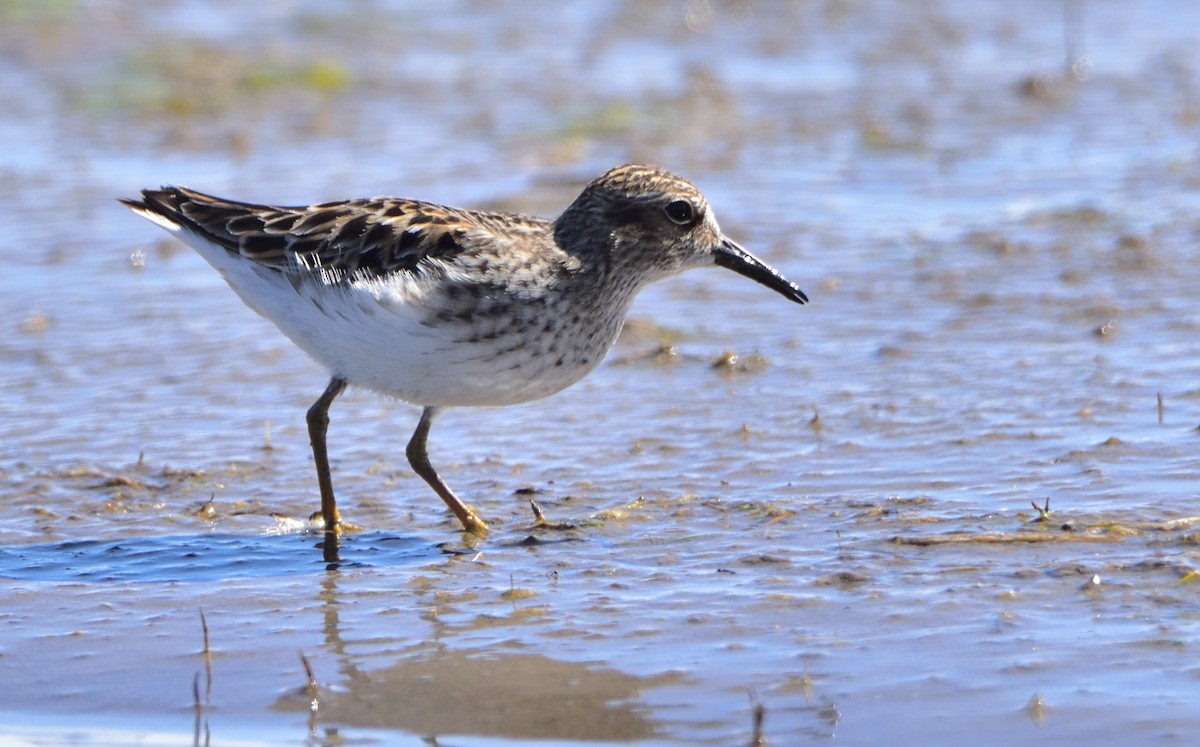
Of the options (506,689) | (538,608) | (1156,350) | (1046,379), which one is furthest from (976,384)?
(506,689)

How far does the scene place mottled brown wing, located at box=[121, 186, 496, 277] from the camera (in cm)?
735

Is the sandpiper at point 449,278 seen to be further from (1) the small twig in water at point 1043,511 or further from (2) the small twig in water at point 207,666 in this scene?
(1) the small twig in water at point 1043,511

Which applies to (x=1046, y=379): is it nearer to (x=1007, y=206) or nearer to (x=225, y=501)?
(x=1007, y=206)

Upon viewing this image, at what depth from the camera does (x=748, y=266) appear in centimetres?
809

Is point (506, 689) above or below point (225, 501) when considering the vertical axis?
below

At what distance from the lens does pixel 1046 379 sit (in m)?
8.92

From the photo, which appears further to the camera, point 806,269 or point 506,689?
point 806,269

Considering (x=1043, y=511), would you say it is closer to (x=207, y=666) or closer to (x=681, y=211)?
(x=681, y=211)

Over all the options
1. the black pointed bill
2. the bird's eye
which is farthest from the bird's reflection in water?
the black pointed bill

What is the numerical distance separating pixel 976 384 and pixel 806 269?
7.74 ft

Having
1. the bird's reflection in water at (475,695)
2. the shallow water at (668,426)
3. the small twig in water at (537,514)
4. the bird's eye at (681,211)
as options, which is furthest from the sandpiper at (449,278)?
the bird's reflection in water at (475,695)

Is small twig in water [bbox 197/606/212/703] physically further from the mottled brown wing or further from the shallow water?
the mottled brown wing

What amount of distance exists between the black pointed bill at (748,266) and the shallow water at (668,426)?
75cm

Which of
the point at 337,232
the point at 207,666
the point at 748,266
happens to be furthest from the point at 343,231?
the point at 207,666
